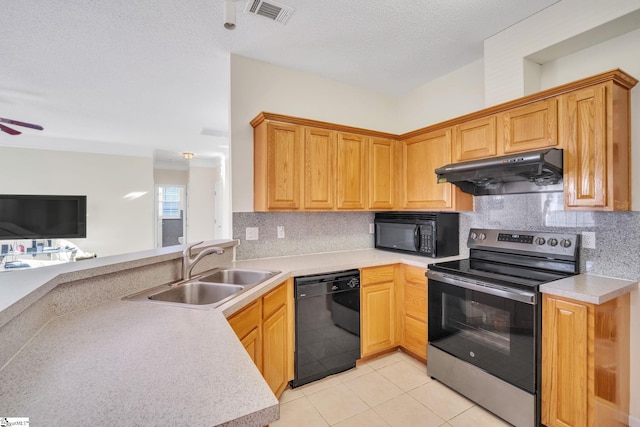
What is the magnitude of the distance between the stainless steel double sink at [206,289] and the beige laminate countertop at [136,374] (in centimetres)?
28

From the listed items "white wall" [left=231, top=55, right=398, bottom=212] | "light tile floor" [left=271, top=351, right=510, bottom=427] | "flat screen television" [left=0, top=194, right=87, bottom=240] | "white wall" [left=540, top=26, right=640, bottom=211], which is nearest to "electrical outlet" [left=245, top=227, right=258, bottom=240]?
"white wall" [left=231, top=55, right=398, bottom=212]

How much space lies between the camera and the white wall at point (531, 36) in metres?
1.80

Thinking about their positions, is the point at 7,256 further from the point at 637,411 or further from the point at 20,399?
the point at 637,411

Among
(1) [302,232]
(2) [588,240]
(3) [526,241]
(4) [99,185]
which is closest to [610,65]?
(2) [588,240]

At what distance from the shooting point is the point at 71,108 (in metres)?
3.83

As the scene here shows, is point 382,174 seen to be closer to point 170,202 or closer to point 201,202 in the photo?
point 201,202

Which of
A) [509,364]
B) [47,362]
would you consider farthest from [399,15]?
[47,362]

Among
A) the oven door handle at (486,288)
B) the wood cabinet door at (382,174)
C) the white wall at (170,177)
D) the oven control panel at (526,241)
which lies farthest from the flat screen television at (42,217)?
the oven control panel at (526,241)

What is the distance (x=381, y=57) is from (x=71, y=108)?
13.0 feet

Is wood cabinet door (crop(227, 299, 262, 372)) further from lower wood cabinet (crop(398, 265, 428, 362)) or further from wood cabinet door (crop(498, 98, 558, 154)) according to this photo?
wood cabinet door (crop(498, 98, 558, 154))

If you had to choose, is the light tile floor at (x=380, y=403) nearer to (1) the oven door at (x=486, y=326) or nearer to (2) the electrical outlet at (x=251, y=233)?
(1) the oven door at (x=486, y=326)

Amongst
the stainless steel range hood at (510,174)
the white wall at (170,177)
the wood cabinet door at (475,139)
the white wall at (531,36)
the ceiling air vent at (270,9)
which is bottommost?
the stainless steel range hood at (510,174)

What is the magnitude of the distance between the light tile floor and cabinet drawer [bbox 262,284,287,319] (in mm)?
670

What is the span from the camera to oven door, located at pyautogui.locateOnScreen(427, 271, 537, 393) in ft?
5.67
